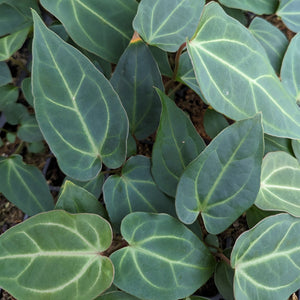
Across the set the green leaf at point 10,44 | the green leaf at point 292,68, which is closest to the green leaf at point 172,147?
the green leaf at point 292,68

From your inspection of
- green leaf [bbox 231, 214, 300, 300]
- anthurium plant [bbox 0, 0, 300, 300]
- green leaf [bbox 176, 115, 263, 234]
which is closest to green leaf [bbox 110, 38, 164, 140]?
anthurium plant [bbox 0, 0, 300, 300]

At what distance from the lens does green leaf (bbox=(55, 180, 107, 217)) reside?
1.89ft

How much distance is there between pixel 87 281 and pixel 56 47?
0.36m

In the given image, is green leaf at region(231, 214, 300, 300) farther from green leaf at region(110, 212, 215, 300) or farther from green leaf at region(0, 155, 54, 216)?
green leaf at region(0, 155, 54, 216)

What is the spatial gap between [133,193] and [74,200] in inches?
4.2

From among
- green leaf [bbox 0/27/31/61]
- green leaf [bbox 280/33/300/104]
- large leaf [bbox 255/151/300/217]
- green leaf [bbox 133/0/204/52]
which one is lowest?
large leaf [bbox 255/151/300/217]

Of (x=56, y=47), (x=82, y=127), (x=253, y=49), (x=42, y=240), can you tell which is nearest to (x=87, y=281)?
(x=42, y=240)

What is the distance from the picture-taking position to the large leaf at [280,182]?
633mm

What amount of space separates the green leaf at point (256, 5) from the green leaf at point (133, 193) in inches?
14.6

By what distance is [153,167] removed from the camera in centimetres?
63

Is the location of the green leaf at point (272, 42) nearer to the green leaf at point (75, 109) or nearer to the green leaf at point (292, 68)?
the green leaf at point (292, 68)

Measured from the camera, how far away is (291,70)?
0.75m

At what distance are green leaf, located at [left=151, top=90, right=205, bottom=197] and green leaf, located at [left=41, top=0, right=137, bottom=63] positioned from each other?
0.16 meters

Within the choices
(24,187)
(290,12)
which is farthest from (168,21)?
(24,187)
